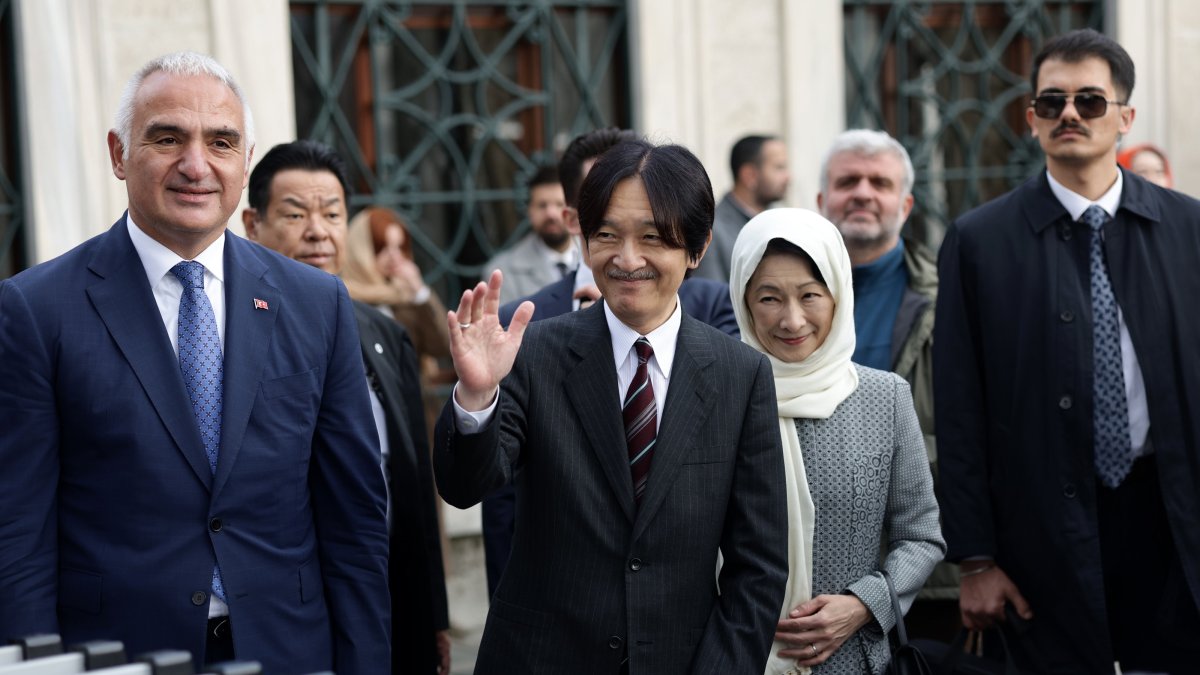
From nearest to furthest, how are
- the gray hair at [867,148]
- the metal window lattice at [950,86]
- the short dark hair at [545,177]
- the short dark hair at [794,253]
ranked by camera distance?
1. the short dark hair at [794,253]
2. the gray hair at [867,148]
3. the short dark hair at [545,177]
4. the metal window lattice at [950,86]

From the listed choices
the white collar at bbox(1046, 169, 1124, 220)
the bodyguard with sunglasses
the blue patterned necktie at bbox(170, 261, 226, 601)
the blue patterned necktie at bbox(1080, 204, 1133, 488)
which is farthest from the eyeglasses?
the blue patterned necktie at bbox(170, 261, 226, 601)

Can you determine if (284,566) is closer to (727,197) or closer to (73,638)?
(73,638)

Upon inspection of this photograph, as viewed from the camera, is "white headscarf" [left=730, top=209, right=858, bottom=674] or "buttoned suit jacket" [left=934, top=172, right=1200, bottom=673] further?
"buttoned suit jacket" [left=934, top=172, right=1200, bottom=673]

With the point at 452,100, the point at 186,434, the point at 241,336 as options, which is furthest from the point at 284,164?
the point at 452,100

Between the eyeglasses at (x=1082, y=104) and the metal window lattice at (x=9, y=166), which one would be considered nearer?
the eyeglasses at (x=1082, y=104)

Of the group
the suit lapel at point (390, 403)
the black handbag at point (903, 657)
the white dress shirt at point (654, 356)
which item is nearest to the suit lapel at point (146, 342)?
the white dress shirt at point (654, 356)

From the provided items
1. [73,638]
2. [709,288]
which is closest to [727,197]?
[709,288]

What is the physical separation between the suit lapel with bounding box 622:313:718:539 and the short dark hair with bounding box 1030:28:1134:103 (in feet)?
5.19

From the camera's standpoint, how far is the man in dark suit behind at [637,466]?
2875mm

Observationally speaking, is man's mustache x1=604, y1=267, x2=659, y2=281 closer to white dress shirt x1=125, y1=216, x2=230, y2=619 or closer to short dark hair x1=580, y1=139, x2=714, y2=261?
short dark hair x1=580, y1=139, x2=714, y2=261

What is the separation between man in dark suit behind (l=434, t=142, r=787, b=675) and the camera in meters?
2.88

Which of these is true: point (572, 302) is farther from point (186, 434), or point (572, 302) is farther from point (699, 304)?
point (186, 434)

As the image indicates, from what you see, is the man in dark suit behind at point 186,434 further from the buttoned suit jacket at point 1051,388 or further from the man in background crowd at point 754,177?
the man in background crowd at point 754,177

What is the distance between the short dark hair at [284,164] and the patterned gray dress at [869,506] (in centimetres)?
178
